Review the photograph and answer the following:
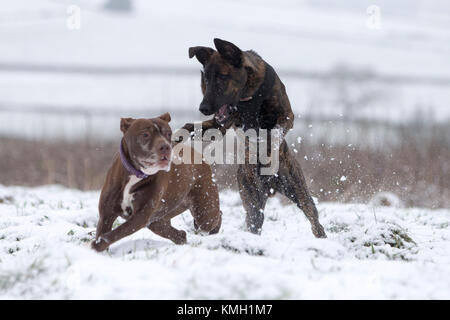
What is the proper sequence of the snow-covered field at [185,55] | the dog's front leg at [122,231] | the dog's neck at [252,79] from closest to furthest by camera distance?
the dog's front leg at [122,231] → the dog's neck at [252,79] → the snow-covered field at [185,55]

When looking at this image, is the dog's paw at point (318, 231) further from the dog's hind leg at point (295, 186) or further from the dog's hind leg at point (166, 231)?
the dog's hind leg at point (166, 231)

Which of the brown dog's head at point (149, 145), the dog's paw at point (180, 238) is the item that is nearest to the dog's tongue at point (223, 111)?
the brown dog's head at point (149, 145)

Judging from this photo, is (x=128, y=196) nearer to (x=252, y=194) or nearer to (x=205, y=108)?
(x=205, y=108)

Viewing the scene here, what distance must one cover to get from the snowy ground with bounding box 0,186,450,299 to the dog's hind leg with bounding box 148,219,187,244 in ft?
0.43

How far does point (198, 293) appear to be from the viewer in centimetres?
333

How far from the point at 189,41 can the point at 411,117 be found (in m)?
13.2

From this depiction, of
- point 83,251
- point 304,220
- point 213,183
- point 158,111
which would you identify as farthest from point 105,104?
point 83,251

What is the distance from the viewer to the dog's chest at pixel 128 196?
15.0ft

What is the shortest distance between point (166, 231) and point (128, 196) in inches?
28.5

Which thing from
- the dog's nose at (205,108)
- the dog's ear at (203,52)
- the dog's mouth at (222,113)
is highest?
the dog's ear at (203,52)

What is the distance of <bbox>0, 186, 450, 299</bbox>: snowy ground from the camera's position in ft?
11.2

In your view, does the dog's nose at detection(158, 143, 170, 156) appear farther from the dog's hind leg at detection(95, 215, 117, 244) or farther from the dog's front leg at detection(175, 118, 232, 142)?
the dog's front leg at detection(175, 118, 232, 142)

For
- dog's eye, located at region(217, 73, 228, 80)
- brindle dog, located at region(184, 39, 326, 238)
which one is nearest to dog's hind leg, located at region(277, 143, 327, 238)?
brindle dog, located at region(184, 39, 326, 238)

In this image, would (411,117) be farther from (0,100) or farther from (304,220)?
(0,100)
